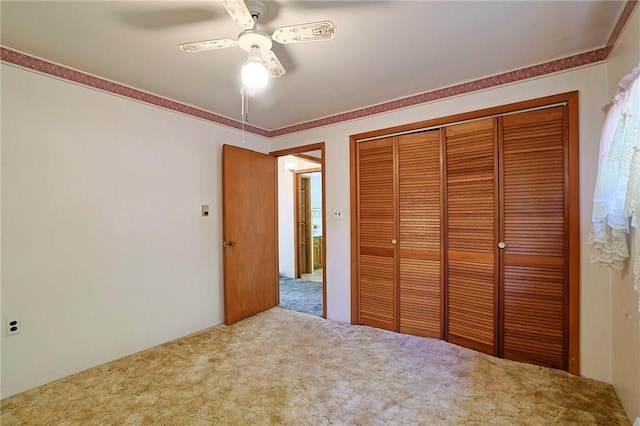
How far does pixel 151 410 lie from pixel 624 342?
9.49 ft

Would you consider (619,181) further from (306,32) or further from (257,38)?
(257,38)

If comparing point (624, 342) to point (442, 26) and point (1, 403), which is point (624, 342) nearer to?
point (442, 26)

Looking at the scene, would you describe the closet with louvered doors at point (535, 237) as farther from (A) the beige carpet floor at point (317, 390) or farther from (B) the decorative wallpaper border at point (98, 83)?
(B) the decorative wallpaper border at point (98, 83)

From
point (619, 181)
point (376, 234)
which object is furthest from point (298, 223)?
point (619, 181)

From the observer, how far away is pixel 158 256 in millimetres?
2711

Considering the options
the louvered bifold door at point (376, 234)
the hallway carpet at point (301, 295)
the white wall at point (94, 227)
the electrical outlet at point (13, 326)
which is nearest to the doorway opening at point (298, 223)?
the hallway carpet at point (301, 295)

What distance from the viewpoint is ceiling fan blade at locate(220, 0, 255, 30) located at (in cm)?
128

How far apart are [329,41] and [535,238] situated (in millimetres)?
2069

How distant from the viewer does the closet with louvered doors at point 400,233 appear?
271 cm

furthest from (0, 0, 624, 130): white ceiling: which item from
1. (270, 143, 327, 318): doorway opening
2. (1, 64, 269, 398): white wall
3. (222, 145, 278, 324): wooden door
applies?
(270, 143, 327, 318): doorway opening

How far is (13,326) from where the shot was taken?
1943 millimetres

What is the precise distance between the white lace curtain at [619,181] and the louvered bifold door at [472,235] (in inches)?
28.7

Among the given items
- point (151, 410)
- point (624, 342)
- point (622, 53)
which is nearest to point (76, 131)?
point (151, 410)

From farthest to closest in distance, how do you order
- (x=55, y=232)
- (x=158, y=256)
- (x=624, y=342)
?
(x=158, y=256) → (x=55, y=232) → (x=624, y=342)
